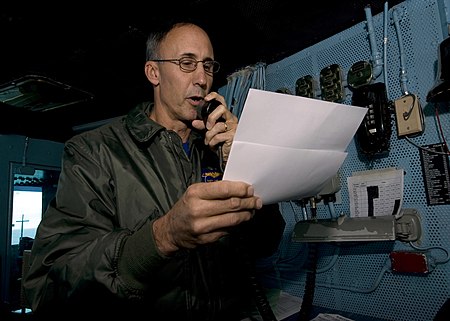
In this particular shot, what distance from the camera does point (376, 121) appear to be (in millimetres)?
1396

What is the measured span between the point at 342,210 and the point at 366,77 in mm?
678

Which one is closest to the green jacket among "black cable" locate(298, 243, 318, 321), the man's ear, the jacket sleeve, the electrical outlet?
the jacket sleeve

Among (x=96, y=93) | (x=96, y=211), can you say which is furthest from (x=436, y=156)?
(x=96, y=93)

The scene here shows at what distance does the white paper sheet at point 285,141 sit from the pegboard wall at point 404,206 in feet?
2.49

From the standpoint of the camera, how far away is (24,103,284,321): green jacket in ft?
2.54

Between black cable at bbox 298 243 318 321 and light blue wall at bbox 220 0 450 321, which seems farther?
black cable at bbox 298 243 318 321

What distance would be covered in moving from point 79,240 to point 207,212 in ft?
1.62

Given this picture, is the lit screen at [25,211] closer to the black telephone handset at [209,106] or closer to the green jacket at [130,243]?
the green jacket at [130,243]

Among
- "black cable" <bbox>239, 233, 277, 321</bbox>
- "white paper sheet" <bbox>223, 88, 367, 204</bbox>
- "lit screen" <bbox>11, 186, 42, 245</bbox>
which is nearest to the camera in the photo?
"white paper sheet" <bbox>223, 88, 367, 204</bbox>

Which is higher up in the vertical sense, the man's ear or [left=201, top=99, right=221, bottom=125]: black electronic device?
the man's ear

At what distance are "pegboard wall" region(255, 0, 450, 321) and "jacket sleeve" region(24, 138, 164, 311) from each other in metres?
1.12

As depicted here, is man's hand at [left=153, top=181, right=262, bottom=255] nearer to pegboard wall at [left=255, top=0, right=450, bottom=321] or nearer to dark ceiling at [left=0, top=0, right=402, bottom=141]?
pegboard wall at [left=255, top=0, right=450, bottom=321]

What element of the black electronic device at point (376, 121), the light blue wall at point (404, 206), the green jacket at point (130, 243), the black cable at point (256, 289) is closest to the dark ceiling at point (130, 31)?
the light blue wall at point (404, 206)

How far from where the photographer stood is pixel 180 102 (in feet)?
4.51
